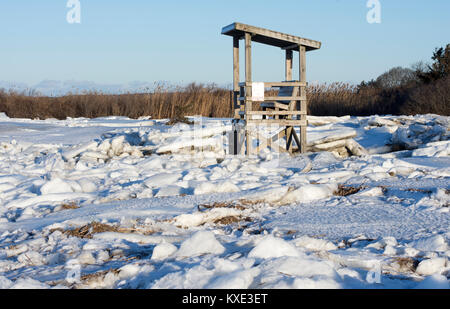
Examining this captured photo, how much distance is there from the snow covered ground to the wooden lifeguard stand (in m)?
0.54

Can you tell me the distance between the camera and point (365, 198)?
15.8 ft

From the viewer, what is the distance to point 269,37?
27.6 feet

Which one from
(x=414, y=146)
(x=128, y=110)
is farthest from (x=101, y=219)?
(x=128, y=110)

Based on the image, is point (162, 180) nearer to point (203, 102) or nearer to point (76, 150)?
point (76, 150)

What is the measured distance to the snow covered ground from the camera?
103 inches

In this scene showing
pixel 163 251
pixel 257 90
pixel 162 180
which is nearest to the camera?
pixel 163 251

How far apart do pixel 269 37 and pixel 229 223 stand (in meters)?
5.13

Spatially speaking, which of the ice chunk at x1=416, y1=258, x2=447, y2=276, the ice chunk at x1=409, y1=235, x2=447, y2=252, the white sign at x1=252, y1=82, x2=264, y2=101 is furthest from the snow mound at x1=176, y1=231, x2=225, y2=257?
the white sign at x1=252, y1=82, x2=264, y2=101

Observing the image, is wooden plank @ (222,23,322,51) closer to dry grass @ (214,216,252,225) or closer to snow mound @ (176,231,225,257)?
dry grass @ (214,216,252,225)

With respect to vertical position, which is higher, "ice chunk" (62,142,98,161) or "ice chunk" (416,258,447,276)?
"ice chunk" (62,142,98,161)

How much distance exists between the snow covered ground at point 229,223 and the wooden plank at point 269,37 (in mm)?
2119

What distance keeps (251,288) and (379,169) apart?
4466 millimetres

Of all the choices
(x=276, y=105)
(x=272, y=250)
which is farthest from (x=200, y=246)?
(x=276, y=105)

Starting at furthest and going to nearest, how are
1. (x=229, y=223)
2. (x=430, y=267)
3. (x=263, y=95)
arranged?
(x=263, y=95)
(x=229, y=223)
(x=430, y=267)
